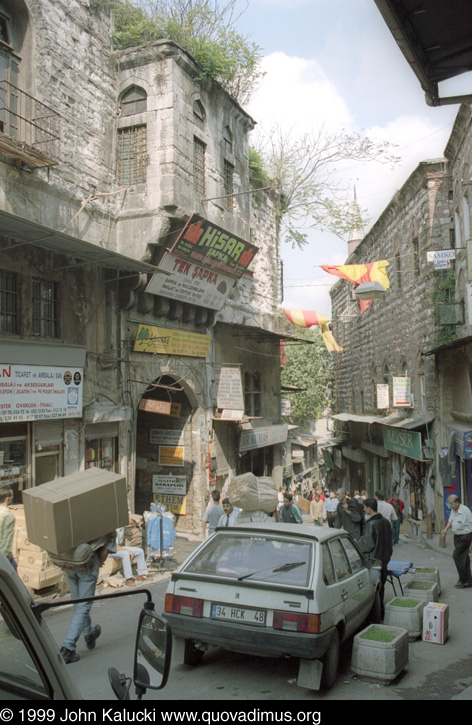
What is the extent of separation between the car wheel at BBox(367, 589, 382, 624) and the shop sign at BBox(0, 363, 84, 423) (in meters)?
6.43

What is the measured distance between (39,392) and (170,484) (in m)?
7.21

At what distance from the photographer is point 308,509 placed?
23453 mm

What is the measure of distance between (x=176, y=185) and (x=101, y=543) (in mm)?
9655

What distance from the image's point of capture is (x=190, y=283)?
15688mm

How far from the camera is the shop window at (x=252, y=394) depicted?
21.5 meters

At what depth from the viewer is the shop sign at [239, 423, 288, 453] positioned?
19578 mm

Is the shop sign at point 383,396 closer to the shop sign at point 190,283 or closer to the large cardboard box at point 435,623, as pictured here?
the shop sign at point 190,283

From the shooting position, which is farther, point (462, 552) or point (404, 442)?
point (404, 442)

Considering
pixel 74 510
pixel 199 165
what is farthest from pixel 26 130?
pixel 74 510

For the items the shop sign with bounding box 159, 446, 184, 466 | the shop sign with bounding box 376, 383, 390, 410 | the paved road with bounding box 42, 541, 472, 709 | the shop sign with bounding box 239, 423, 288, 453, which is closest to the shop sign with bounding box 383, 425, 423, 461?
the shop sign with bounding box 376, 383, 390, 410

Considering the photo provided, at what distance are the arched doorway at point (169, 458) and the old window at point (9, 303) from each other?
6.42 meters

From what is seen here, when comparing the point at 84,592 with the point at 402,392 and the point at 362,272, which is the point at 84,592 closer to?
the point at 362,272

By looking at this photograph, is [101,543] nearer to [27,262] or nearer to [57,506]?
[57,506]
